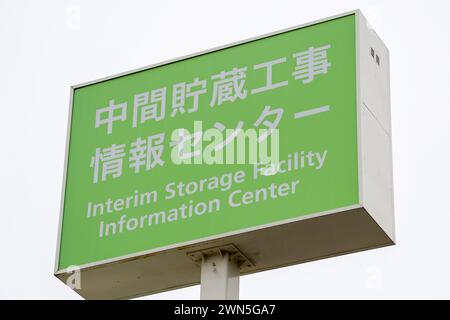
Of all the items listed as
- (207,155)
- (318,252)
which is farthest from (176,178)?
(318,252)

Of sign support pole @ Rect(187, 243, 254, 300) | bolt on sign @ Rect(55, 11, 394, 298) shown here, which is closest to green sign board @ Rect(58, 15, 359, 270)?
bolt on sign @ Rect(55, 11, 394, 298)

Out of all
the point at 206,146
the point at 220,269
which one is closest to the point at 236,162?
the point at 206,146

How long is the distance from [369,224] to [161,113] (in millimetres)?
2115

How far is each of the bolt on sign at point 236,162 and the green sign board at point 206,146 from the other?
0.01 meters

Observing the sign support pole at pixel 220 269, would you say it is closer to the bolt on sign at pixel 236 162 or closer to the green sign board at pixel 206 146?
the bolt on sign at pixel 236 162

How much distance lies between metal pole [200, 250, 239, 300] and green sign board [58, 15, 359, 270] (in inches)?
8.8

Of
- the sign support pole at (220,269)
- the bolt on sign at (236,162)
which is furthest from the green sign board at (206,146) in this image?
the sign support pole at (220,269)

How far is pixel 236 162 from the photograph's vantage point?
1069cm

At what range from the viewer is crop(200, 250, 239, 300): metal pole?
33.7 feet

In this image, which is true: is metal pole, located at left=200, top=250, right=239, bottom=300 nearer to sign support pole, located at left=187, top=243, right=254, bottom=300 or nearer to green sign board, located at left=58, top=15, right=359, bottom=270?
sign support pole, located at left=187, top=243, right=254, bottom=300

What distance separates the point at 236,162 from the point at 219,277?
885 millimetres

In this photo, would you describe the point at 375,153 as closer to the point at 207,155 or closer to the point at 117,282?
the point at 207,155

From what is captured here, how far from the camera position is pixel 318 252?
1045 cm
